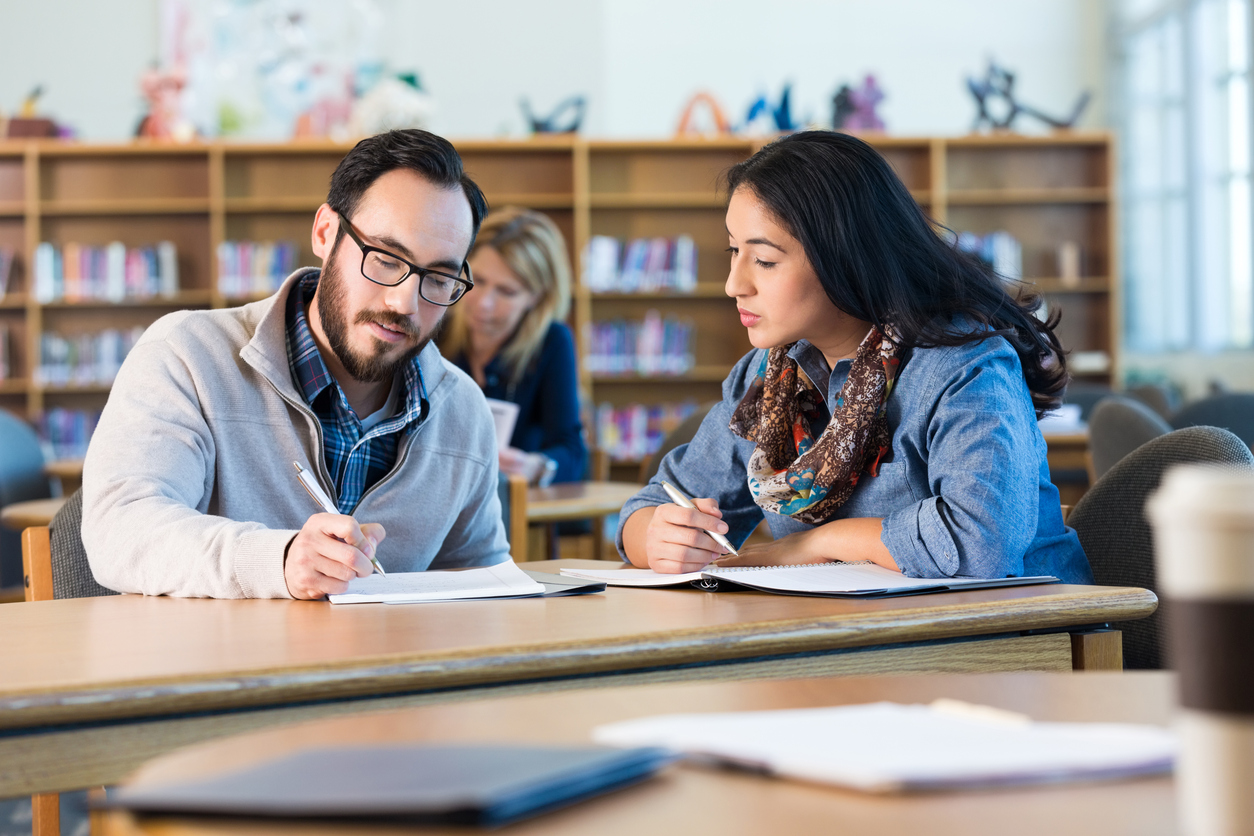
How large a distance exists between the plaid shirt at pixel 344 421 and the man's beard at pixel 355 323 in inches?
1.2

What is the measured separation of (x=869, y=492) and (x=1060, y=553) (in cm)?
24

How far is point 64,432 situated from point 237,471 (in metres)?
4.95

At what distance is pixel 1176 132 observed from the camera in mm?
6812

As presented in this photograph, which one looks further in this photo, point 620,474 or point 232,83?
point 232,83

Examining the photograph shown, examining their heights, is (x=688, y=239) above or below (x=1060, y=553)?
above

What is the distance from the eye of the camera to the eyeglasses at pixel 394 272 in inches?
63.9

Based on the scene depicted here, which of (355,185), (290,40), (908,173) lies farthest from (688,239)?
(355,185)

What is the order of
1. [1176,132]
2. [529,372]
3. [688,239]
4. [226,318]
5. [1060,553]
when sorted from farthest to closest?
[1176,132], [688,239], [529,372], [226,318], [1060,553]

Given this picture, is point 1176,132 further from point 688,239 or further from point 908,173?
point 688,239

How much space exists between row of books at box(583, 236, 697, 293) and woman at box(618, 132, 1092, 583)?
4.51 m

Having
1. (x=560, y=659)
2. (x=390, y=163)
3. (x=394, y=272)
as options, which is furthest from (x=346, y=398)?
(x=560, y=659)

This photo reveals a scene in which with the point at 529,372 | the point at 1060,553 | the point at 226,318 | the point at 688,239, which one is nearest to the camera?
the point at 1060,553

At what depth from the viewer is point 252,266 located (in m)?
6.09

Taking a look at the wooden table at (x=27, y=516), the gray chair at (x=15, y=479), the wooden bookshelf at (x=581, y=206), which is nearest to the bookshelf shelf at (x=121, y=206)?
the wooden bookshelf at (x=581, y=206)
